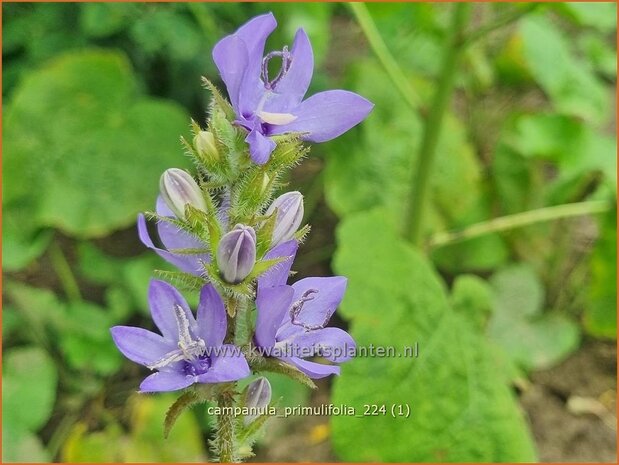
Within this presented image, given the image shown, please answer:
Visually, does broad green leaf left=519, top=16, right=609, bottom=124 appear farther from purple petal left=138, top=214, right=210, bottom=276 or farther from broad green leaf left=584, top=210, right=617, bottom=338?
purple petal left=138, top=214, right=210, bottom=276

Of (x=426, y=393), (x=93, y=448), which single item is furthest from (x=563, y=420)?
(x=93, y=448)

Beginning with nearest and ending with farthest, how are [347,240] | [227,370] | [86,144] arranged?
[227,370], [347,240], [86,144]

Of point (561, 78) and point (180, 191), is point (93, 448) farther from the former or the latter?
point (561, 78)

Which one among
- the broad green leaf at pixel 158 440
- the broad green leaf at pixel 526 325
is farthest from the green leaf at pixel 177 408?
the broad green leaf at pixel 526 325

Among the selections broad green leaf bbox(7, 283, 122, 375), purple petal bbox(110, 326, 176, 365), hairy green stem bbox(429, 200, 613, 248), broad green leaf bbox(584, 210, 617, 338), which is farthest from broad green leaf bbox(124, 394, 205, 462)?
broad green leaf bbox(584, 210, 617, 338)

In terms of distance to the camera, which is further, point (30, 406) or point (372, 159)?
point (372, 159)

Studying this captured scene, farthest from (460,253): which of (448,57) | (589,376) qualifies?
(448,57)

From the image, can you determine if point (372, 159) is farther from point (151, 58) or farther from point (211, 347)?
point (211, 347)
